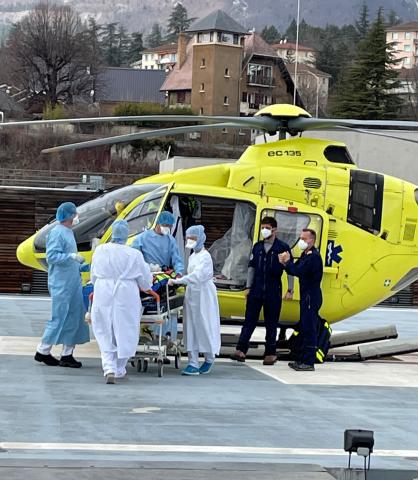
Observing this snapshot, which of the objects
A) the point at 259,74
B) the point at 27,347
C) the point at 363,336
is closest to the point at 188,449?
the point at 27,347

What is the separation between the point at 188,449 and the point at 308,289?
17.1 feet

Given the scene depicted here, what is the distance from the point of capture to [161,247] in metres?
12.9

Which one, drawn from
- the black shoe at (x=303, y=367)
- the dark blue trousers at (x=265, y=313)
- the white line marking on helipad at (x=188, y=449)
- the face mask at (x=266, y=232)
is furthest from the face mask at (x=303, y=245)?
the white line marking on helipad at (x=188, y=449)

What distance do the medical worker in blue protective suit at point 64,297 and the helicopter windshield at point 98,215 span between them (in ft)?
5.85

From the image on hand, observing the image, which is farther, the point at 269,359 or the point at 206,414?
the point at 269,359

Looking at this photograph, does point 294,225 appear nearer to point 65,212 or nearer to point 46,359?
point 65,212

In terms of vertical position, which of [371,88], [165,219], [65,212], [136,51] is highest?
[136,51]

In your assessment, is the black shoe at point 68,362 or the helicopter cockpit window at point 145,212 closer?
the black shoe at point 68,362

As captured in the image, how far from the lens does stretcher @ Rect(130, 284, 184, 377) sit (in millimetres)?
11922

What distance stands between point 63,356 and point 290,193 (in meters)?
3.92

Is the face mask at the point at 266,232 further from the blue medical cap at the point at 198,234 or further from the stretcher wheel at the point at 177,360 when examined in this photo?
the stretcher wheel at the point at 177,360

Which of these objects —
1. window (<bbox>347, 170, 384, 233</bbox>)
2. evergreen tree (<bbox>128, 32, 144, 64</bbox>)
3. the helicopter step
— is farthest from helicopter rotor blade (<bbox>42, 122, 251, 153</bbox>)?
evergreen tree (<bbox>128, 32, 144, 64</bbox>)

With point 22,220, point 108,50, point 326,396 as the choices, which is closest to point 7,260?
point 22,220

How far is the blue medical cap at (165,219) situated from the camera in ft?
42.1
